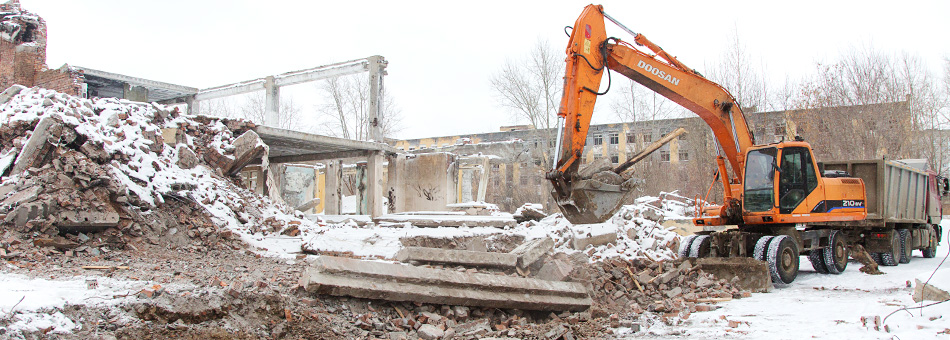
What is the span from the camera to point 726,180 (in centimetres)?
1037

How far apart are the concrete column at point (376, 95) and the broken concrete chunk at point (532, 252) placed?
959cm

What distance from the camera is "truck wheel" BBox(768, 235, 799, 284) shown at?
893 centimetres

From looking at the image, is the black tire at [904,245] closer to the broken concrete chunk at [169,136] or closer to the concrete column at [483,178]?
the concrete column at [483,178]

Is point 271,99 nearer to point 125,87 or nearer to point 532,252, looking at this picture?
point 125,87

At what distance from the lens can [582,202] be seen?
26.6ft

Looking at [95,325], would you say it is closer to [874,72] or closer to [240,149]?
[240,149]

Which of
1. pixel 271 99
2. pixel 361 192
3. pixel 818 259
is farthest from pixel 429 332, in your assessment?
pixel 361 192

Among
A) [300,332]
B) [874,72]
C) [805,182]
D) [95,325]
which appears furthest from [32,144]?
[874,72]

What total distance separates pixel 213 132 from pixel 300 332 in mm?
7635

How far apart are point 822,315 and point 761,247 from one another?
2.81 m

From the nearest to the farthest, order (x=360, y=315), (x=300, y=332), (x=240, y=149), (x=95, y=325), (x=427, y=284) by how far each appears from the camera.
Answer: (x=95, y=325)
(x=300, y=332)
(x=360, y=315)
(x=427, y=284)
(x=240, y=149)

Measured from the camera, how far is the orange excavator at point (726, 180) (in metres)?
8.30

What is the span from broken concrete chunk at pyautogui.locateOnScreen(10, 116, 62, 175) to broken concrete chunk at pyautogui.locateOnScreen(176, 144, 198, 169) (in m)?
2.10

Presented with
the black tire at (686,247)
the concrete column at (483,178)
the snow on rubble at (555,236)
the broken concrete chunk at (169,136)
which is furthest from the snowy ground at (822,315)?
the concrete column at (483,178)
